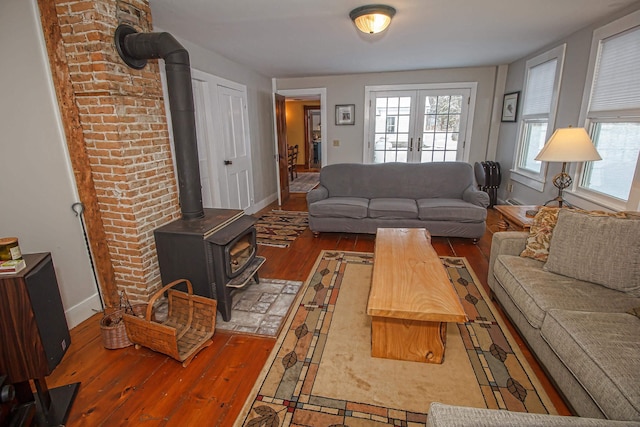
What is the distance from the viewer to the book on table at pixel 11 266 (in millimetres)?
1433

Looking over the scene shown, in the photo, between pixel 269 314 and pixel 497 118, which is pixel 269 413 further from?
pixel 497 118

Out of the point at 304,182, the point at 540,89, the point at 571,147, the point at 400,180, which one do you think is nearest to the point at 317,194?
the point at 400,180

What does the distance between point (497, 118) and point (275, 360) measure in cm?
537

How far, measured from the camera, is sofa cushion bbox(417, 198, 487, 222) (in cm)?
358

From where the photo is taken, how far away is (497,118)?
17.5 feet

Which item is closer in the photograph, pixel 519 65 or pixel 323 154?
pixel 519 65

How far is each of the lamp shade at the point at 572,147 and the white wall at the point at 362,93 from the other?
322 cm

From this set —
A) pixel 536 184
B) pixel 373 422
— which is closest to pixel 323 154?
pixel 536 184

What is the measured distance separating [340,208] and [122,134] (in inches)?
93.8

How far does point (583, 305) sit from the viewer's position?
1.70 metres

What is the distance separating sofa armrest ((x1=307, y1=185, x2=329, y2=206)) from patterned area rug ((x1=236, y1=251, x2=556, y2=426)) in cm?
187

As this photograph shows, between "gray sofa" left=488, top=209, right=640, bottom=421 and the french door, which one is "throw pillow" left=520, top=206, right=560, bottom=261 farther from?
the french door

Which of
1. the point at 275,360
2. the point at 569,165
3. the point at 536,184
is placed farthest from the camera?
the point at 536,184

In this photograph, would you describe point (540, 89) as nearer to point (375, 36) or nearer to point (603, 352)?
point (375, 36)
